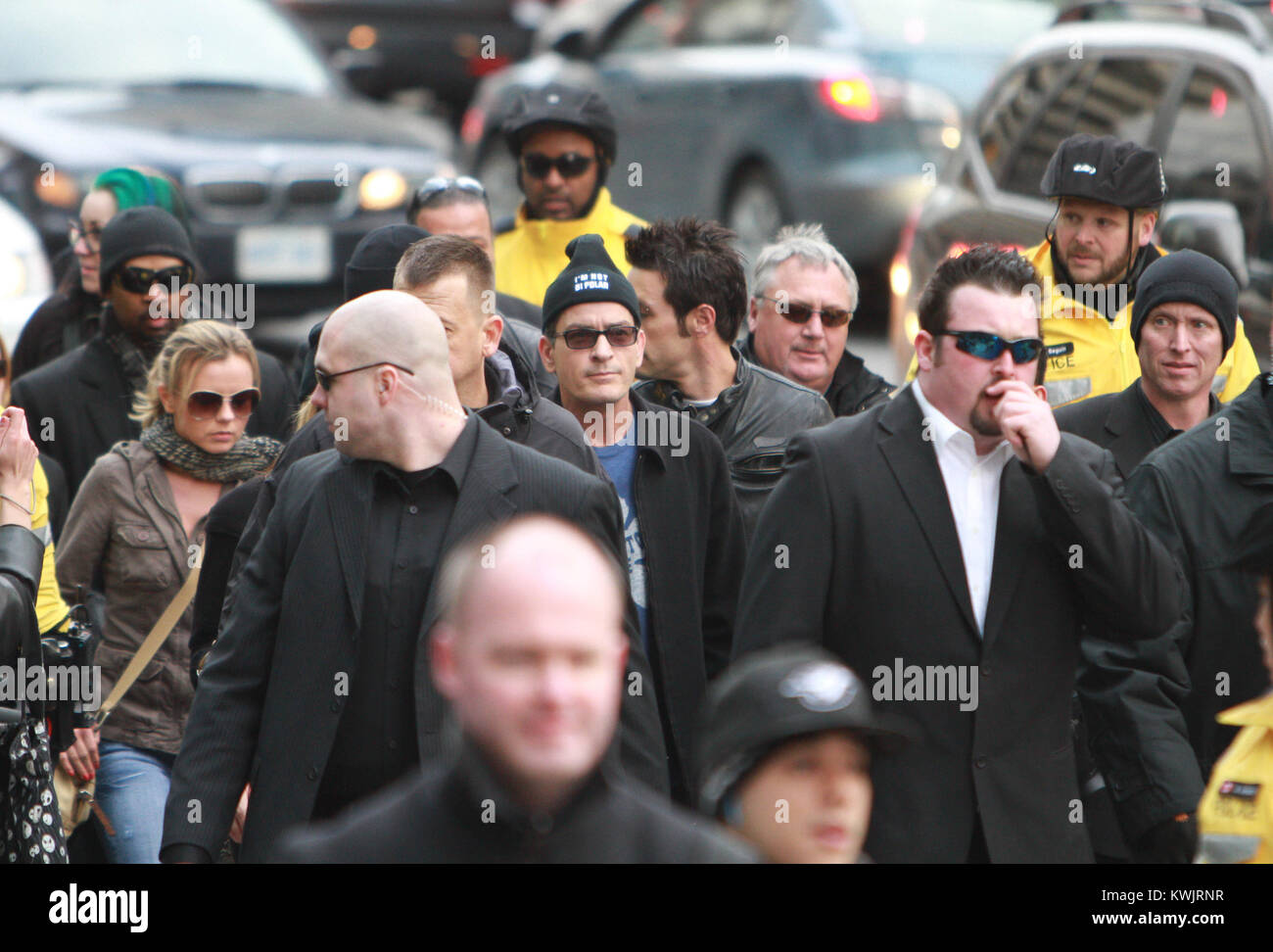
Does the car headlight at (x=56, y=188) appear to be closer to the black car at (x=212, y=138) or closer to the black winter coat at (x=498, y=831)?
the black car at (x=212, y=138)

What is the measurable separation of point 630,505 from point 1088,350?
175cm

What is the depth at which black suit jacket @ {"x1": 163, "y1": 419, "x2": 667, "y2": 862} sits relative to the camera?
448cm

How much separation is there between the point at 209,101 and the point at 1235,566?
325 inches

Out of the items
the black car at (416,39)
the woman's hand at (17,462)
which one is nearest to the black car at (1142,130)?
the woman's hand at (17,462)

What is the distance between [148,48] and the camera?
12391mm

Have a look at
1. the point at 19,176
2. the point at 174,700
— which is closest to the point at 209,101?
the point at 19,176

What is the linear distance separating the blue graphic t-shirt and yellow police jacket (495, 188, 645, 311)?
241 cm

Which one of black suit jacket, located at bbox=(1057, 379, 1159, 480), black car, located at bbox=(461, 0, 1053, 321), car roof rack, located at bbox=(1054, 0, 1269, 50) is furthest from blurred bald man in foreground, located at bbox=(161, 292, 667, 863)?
black car, located at bbox=(461, 0, 1053, 321)

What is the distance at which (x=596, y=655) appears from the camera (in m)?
2.77

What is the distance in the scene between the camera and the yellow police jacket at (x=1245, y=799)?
12.3 ft

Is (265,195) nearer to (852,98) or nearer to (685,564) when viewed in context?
(852,98)
